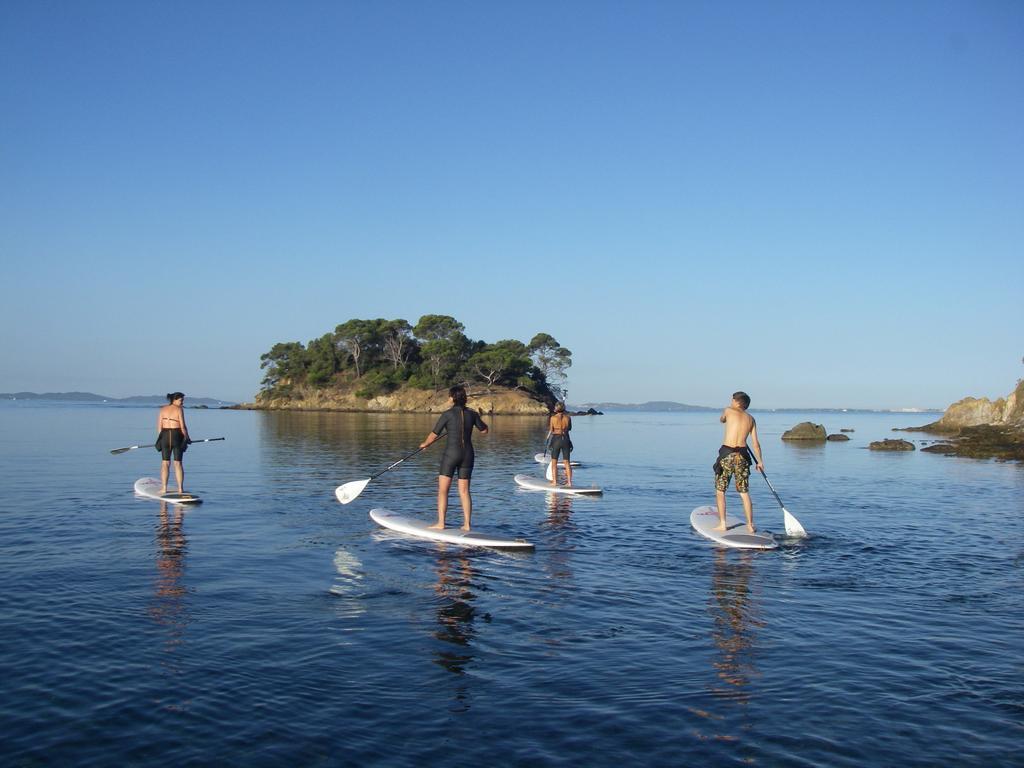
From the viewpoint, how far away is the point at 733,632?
7965 mm

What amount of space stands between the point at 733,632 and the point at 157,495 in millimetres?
13580

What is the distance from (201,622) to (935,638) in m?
7.60

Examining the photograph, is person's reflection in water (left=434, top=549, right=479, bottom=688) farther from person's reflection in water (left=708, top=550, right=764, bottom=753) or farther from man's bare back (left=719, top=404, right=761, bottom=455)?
man's bare back (left=719, top=404, right=761, bottom=455)

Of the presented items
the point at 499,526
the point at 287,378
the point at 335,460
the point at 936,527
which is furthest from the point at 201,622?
the point at 287,378

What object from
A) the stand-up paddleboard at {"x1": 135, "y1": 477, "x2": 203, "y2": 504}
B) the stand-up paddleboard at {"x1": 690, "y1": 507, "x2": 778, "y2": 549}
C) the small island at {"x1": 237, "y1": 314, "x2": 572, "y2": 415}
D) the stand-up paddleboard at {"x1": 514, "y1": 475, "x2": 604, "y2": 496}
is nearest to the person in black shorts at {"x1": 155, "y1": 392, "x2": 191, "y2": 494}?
the stand-up paddleboard at {"x1": 135, "y1": 477, "x2": 203, "y2": 504}

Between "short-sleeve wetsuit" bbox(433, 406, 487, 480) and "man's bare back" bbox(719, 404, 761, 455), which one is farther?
"man's bare back" bbox(719, 404, 761, 455)

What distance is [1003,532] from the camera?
1491cm

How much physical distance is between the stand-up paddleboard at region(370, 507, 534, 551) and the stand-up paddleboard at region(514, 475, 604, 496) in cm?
670

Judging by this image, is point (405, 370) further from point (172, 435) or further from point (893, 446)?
point (172, 435)

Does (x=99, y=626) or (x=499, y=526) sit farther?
(x=499, y=526)

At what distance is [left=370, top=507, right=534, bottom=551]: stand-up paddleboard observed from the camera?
12.1 meters

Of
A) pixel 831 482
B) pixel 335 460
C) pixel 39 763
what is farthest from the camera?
pixel 335 460

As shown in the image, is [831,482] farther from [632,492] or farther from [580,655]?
[580,655]

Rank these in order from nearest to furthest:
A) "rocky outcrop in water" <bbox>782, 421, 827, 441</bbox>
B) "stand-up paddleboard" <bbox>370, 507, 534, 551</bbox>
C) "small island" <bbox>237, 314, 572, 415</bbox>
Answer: "stand-up paddleboard" <bbox>370, 507, 534, 551</bbox> < "rocky outcrop in water" <bbox>782, 421, 827, 441</bbox> < "small island" <bbox>237, 314, 572, 415</bbox>
